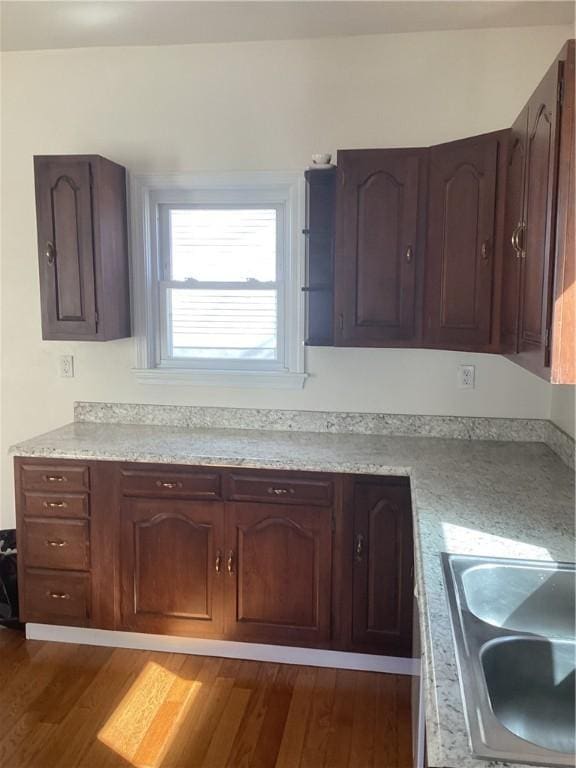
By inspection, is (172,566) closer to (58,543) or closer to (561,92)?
(58,543)

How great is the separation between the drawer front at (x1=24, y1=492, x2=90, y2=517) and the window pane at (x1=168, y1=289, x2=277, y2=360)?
871 mm

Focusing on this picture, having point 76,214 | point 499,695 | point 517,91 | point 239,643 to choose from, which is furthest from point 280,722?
point 517,91

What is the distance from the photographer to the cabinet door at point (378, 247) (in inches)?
105

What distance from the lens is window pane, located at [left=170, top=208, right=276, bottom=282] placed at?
3.09 meters

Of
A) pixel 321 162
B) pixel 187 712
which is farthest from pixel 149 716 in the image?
pixel 321 162

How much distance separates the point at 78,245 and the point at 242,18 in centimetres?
120

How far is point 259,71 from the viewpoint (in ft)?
9.68

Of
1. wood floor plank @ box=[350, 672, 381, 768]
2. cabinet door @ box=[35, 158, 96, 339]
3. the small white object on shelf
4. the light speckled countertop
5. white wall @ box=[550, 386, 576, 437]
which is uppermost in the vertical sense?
the small white object on shelf

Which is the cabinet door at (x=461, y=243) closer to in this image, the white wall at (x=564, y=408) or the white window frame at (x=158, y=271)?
the white wall at (x=564, y=408)

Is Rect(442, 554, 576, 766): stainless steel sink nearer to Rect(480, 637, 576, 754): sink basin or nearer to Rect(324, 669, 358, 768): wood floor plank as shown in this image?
Rect(480, 637, 576, 754): sink basin

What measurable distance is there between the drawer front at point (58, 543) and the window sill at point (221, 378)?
31.0 inches

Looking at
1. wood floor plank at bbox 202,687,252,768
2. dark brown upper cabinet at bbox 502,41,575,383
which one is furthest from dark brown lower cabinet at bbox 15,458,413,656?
dark brown upper cabinet at bbox 502,41,575,383

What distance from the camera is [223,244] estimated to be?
313 cm

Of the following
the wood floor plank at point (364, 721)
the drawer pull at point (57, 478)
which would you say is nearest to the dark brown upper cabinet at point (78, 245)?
the drawer pull at point (57, 478)
